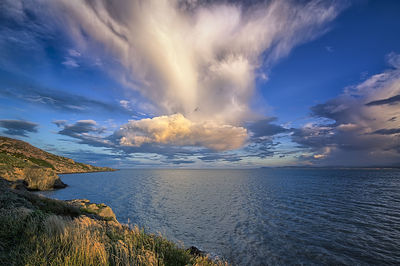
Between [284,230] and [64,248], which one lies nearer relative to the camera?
[64,248]

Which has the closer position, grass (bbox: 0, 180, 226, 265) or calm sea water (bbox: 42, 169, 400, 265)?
grass (bbox: 0, 180, 226, 265)

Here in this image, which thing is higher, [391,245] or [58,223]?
[58,223]

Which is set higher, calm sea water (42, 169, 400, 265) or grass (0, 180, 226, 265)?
grass (0, 180, 226, 265)

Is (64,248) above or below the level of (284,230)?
above

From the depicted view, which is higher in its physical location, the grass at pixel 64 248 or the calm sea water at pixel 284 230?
the grass at pixel 64 248

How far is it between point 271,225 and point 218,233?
26.8 feet

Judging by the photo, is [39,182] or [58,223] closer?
[58,223]

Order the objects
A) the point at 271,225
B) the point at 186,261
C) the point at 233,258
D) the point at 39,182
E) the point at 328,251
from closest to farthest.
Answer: the point at 186,261, the point at 233,258, the point at 328,251, the point at 271,225, the point at 39,182

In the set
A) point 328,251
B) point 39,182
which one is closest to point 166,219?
point 328,251

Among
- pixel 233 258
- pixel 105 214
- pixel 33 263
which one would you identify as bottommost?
pixel 233 258

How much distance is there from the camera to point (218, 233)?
2070 centimetres

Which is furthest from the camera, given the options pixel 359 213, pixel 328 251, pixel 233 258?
pixel 359 213

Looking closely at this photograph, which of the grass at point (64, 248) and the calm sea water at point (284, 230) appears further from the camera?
the calm sea water at point (284, 230)

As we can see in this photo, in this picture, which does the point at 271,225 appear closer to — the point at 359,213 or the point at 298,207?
the point at 298,207
